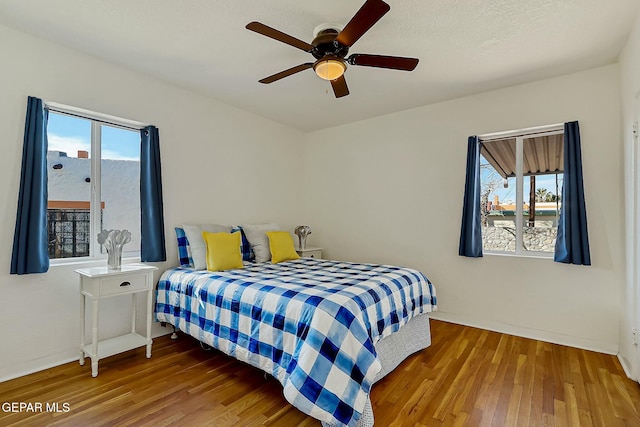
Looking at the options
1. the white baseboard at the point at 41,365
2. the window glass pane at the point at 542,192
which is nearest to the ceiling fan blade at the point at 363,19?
the window glass pane at the point at 542,192

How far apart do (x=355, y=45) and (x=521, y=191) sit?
230 cm

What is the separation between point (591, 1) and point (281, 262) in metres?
3.19

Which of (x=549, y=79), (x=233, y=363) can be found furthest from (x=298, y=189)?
(x=549, y=79)

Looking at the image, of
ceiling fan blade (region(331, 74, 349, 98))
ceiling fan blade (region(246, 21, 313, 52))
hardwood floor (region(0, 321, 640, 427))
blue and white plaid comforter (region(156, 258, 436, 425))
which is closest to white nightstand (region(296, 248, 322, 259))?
blue and white plaid comforter (region(156, 258, 436, 425))

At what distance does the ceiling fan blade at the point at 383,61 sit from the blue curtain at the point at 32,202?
93.1 inches

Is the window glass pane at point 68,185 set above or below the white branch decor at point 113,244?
above

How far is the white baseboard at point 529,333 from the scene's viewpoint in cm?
288

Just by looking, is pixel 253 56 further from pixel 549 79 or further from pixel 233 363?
pixel 549 79

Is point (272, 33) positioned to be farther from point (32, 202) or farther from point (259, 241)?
point (259, 241)

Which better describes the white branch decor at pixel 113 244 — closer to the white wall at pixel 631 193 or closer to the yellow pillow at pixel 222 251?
the yellow pillow at pixel 222 251

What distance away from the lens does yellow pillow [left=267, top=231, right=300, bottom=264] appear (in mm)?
3557

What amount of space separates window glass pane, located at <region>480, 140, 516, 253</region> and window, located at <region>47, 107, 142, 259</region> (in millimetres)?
3670

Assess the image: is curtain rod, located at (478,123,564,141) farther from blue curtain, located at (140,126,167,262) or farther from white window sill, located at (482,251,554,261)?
blue curtain, located at (140,126,167,262)

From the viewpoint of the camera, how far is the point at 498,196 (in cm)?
357
